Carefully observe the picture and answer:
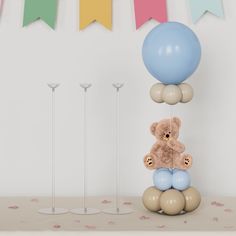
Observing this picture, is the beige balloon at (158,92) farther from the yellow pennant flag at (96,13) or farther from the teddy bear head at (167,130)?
the yellow pennant flag at (96,13)

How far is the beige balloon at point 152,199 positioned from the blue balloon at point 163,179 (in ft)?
0.05

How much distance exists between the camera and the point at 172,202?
1401mm

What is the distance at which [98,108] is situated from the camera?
1744mm

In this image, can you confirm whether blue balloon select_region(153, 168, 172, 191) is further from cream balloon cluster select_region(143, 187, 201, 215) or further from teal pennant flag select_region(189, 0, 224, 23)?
teal pennant flag select_region(189, 0, 224, 23)

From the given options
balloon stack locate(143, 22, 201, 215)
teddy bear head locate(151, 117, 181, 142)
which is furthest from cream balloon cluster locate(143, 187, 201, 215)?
teddy bear head locate(151, 117, 181, 142)

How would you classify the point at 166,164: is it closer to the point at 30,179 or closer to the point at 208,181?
the point at 208,181

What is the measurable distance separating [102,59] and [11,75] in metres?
0.27

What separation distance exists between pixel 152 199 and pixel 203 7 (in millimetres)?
613

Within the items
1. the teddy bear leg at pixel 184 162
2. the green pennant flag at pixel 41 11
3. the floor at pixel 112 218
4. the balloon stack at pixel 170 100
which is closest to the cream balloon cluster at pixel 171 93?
the balloon stack at pixel 170 100

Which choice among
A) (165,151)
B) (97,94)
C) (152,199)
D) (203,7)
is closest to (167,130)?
(165,151)

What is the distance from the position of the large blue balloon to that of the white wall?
1.04ft

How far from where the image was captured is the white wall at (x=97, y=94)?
1.74m

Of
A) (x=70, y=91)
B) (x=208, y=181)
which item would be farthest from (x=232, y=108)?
(x=70, y=91)

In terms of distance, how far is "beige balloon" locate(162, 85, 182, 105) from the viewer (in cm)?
141
